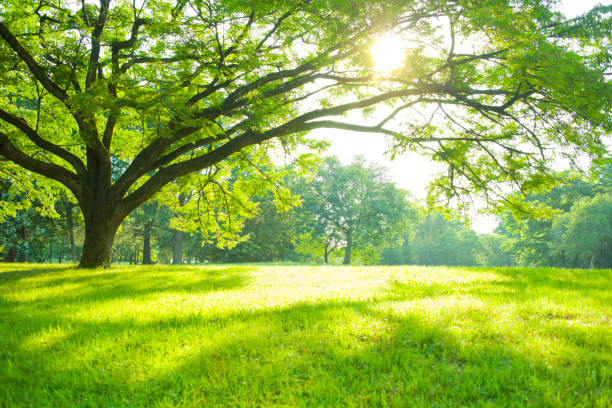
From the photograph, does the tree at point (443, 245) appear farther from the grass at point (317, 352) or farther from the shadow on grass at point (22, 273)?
the grass at point (317, 352)

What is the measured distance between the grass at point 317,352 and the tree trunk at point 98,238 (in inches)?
250

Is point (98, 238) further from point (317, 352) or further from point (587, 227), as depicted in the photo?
point (587, 227)

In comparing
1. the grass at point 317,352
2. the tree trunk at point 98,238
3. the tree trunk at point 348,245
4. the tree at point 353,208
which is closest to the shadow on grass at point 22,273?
the tree trunk at point 98,238

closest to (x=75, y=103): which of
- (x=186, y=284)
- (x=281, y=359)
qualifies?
(x=186, y=284)

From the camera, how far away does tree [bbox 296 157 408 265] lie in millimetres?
38094

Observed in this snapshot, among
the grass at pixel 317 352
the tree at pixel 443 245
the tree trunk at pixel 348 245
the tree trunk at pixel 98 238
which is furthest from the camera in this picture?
the tree at pixel 443 245

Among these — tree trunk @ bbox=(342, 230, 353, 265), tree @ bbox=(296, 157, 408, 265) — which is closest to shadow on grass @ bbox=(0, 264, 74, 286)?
tree @ bbox=(296, 157, 408, 265)

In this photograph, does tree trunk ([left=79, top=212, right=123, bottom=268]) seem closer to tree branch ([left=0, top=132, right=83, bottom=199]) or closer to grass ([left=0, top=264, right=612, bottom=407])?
tree branch ([left=0, top=132, right=83, bottom=199])

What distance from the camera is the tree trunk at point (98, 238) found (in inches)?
460

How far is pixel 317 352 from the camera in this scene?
11.1ft

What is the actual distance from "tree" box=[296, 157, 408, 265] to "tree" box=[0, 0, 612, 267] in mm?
26728

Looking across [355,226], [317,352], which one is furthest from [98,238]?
[355,226]

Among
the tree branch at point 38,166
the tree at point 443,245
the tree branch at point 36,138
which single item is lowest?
the tree at point 443,245

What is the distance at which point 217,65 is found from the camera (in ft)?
30.0
